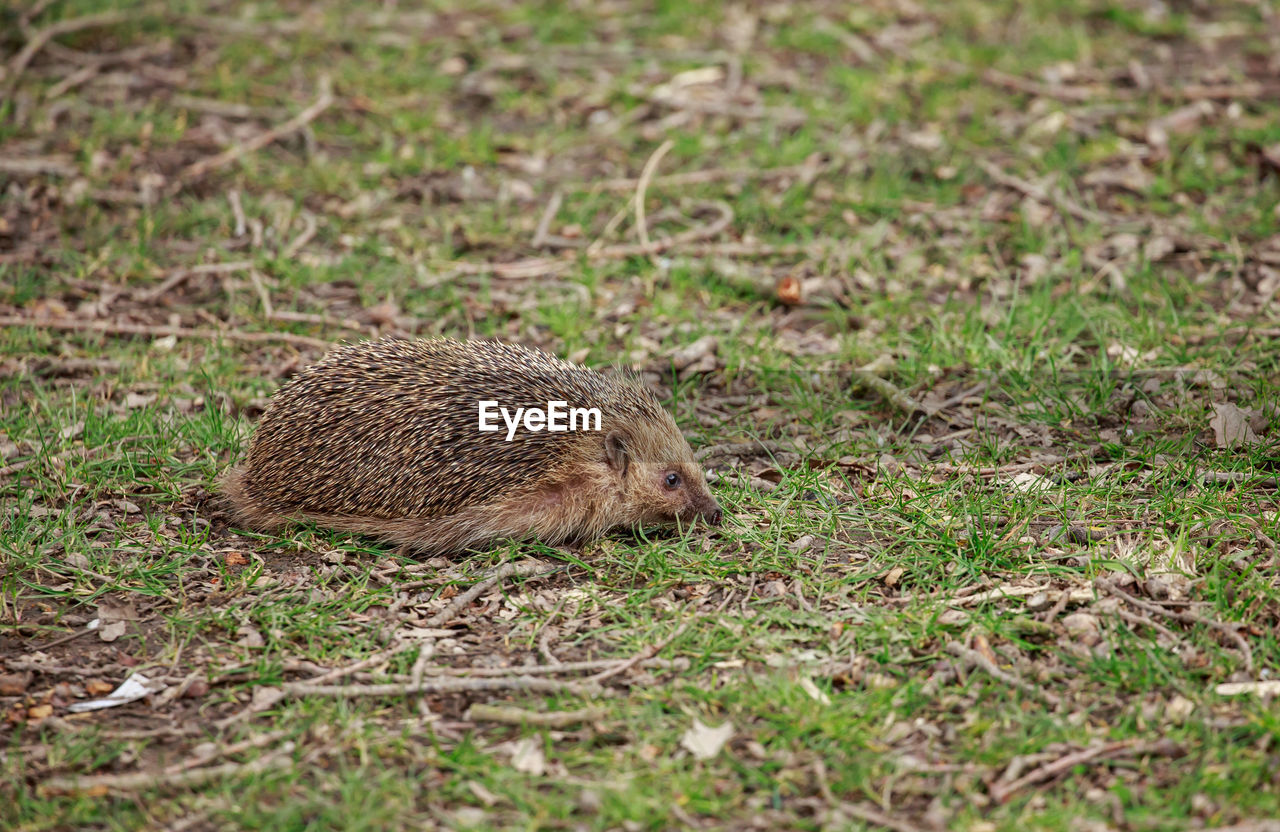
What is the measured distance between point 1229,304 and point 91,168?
7.94 meters

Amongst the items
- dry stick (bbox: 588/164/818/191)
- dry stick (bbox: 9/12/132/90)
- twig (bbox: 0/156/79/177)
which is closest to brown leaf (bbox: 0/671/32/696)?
twig (bbox: 0/156/79/177)

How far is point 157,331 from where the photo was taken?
7742 millimetres

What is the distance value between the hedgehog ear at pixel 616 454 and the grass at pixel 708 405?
37 centimetres

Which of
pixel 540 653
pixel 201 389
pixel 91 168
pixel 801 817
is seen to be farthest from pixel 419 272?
pixel 801 817

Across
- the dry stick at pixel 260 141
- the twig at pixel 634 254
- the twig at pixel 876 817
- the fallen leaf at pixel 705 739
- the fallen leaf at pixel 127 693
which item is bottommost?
the twig at pixel 876 817

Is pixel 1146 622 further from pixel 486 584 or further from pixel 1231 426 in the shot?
pixel 486 584

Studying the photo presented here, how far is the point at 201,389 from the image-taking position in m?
7.20

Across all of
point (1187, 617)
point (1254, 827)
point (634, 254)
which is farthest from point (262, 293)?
point (1254, 827)

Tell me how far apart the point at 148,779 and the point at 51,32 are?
8503mm

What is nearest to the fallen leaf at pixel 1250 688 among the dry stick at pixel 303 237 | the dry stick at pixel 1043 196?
the dry stick at pixel 1043 196

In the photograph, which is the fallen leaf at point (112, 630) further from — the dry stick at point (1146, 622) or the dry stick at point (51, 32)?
the dry stick at point (51, 32)

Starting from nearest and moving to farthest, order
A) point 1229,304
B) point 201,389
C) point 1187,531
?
point 1187,531
point 201,389
point 1229,304

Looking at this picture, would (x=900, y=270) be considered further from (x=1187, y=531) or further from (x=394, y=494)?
(x=394, y=494)

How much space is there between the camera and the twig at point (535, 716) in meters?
4.50
